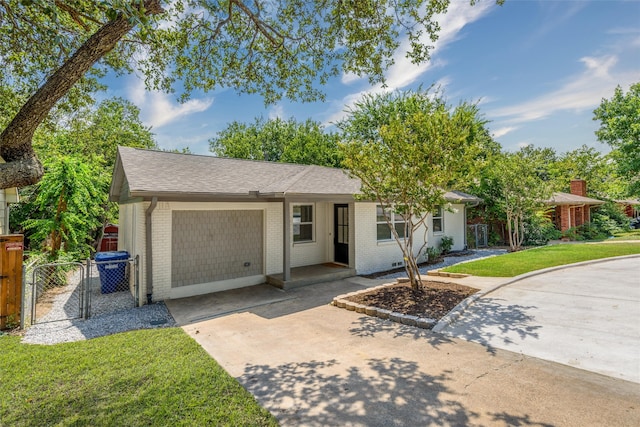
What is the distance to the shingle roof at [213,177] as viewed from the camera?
7.66m

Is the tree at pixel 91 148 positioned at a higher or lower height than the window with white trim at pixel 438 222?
higher

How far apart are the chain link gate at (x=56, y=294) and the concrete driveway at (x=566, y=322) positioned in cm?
782

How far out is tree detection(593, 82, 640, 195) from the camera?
73.7ft

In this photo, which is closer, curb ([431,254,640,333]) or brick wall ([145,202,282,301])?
curb ([431,254,640,333])

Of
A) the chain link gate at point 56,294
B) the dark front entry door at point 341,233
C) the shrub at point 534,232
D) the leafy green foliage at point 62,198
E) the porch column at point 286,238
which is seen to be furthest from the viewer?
the shrub at point 534,232

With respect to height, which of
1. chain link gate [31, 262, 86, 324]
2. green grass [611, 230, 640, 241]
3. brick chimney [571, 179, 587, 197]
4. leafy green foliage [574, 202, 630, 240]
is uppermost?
brick chimney [571, 179, 587, 197]

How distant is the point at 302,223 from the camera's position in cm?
1155

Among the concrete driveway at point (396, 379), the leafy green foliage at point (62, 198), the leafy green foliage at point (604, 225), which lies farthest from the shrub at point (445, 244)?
the leafy green foliage at point (62, 198)

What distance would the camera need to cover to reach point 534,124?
19000 millimetres

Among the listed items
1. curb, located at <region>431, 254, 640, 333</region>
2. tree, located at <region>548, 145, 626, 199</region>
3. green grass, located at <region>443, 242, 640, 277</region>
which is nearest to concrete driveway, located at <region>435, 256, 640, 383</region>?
curb, located at <region>431, 254, 640, 333</region>

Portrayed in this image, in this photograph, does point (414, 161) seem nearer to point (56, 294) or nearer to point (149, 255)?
point (149, 255)

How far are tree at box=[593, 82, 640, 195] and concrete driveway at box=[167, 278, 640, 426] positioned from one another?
89.0 feet

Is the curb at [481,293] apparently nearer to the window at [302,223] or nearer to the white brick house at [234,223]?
the white brick house at [234,223]

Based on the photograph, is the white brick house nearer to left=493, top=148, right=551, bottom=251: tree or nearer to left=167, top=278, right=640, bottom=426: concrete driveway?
left=167, top=278, right=640, bottom=426: concrete driveway
